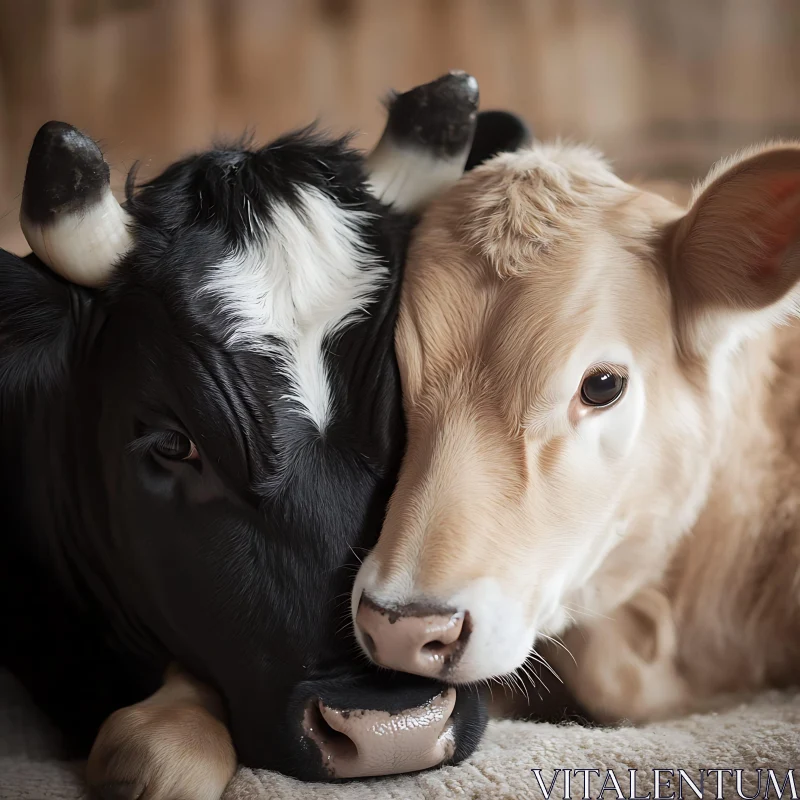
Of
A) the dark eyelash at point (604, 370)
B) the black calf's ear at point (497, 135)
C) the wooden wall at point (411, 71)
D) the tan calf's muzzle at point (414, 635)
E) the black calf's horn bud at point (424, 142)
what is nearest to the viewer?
the tan calf's muzzle at point (414, 635)

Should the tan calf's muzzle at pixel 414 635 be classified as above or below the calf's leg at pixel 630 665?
above

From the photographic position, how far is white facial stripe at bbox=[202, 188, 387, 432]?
2.38 feet

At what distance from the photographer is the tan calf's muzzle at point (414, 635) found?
0.61 metres

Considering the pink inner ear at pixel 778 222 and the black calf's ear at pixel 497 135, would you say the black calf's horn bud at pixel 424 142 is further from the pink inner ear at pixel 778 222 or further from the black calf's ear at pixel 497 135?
the pink inner ear at pixel 778 222

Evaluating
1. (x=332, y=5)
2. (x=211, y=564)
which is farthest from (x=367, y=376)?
(x=332, y=5)

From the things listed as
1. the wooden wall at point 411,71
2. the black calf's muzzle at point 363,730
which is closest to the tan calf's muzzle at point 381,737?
the black calf's muzzle at point 363,730

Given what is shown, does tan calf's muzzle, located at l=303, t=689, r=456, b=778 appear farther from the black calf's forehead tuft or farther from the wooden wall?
the wooden wall

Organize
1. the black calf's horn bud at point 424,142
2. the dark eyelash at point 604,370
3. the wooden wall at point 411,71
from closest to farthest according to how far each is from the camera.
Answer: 1. the dark eyelash at point 604,370
2. the black calf's horn bud at point 424,142
3. the wooden wall at point 411,71

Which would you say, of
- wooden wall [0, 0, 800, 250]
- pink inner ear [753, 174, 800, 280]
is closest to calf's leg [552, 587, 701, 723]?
pink inner ear [753, 174, 800, 280]

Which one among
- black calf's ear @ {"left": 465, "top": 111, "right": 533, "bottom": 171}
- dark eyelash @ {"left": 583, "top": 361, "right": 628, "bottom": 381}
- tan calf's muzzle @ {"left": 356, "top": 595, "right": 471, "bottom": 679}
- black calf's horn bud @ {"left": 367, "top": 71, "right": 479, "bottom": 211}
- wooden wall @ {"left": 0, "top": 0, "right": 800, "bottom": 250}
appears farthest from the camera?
wooden wall @ {"left": 0, "top": 0, "right": 800, "bottom": 250}

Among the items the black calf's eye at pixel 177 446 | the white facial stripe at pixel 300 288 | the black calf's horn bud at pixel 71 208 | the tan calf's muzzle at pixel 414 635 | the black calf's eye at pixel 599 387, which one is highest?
the black calf's horn bud at pixel 71 208

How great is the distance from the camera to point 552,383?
2.29 ft

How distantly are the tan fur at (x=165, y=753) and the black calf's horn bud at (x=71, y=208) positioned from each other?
0.36 meters

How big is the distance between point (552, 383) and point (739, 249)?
0.21 m
